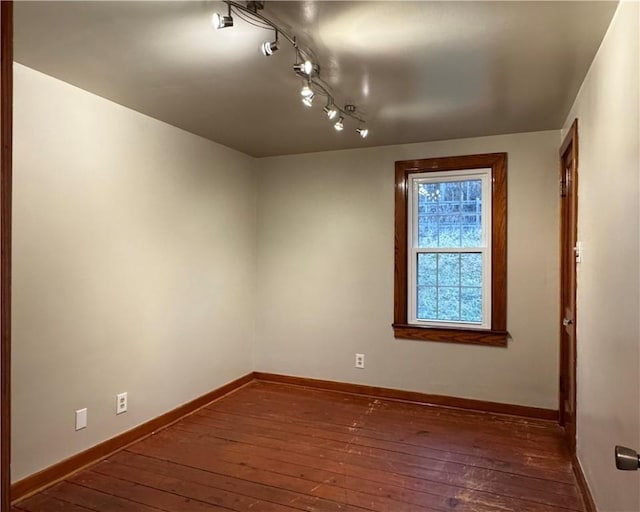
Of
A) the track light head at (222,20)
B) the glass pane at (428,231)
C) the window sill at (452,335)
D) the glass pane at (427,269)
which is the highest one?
the track light head at (222,20)

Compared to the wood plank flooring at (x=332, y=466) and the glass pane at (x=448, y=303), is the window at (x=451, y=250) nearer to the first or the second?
the glass pane at (x=448, y=303)

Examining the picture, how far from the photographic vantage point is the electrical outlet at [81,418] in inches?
105

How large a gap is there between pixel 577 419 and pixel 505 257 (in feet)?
4.45

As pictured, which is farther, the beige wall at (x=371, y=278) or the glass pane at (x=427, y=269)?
the glass pane at (x=427, y=269)

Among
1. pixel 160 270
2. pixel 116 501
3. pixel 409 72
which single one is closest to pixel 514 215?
pixel 409 72

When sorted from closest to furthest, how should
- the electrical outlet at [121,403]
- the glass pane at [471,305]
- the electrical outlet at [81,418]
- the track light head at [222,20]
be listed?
the track light head at [222,20]
the electrical outlet at [81,418]
the electrical outlet at [121,403]
the glass pane at [471,305]

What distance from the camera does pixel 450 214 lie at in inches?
151

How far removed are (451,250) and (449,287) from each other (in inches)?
12.6

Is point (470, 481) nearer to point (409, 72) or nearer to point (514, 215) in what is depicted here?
point (514, 215)

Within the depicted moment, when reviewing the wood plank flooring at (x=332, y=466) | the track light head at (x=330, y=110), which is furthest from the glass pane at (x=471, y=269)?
the track light head at (x=330, y=110)

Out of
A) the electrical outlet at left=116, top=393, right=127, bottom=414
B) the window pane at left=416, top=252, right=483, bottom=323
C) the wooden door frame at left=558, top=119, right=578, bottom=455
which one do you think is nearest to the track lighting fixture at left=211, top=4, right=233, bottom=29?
the wooden door frame at left=558, top=119, right=578, bottom=455

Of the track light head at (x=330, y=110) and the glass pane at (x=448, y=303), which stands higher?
the track light head at (x=330, y=110)

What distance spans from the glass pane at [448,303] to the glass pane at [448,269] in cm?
5

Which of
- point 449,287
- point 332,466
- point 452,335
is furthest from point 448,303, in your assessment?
point 332,466
